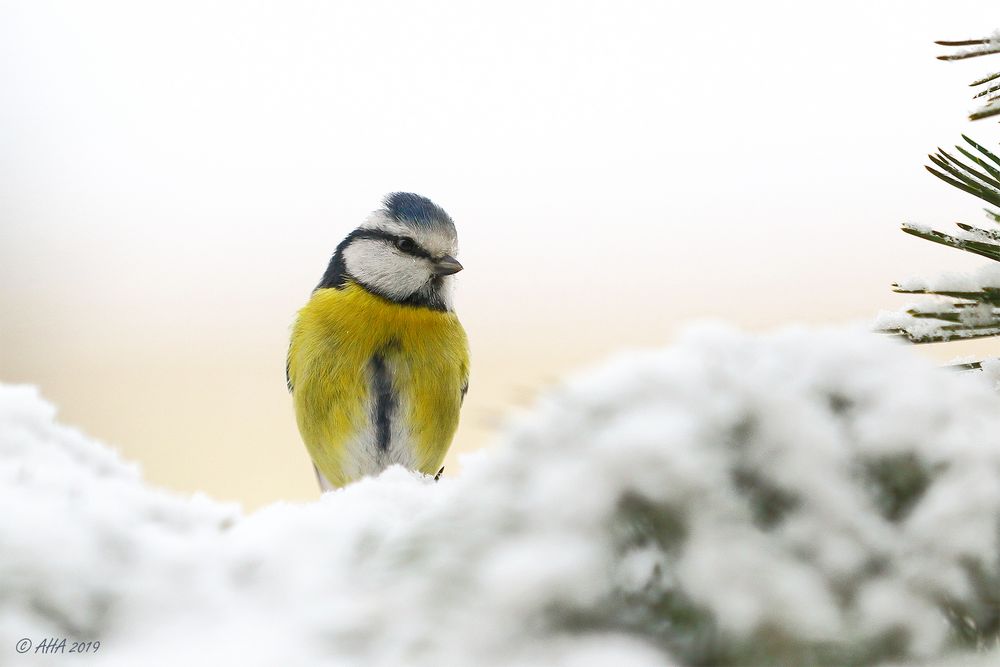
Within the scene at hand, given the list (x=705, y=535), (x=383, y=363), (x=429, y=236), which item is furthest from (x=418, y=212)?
(x=705, y=535)

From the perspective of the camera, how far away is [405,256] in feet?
6.10

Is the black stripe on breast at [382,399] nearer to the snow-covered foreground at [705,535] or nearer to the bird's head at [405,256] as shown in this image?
the bird's head at [405,256]

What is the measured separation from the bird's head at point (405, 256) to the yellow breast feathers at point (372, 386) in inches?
2.4

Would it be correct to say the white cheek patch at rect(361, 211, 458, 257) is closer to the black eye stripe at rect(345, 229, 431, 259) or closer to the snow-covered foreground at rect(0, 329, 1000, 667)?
the black eye stripe at rect(345, 229, 431, 259)

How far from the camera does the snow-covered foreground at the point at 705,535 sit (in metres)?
0.30

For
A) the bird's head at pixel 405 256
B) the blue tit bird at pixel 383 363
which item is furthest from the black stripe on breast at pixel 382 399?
the bird's head at pixel 405 256

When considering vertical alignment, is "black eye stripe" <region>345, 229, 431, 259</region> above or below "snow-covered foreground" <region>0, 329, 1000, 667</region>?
above

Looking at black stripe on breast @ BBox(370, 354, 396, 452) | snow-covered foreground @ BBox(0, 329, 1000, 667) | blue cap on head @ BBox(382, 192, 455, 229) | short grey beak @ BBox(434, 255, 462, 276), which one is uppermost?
blue cap on head @ BBox(382, 192, 455, 229)

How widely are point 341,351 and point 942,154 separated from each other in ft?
4.10

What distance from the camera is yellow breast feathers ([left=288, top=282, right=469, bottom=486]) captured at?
1656 mm

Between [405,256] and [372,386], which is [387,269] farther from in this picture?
[372,386]

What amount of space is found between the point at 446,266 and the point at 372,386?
0.32m

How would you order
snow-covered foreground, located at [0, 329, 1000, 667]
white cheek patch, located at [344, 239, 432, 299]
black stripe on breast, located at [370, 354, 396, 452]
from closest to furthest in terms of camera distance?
snow-covered foreground, located at [0, 329, 1000, 667]
black stripe on breast, located at [370, 354, 396, 452]
white cheek patch, located at [344, 239, 432, 299]

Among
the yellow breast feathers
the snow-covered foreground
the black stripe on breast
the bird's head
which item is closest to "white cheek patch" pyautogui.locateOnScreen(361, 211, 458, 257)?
the bird's head
